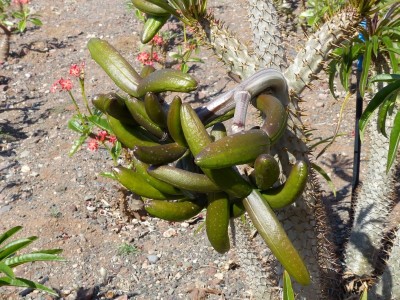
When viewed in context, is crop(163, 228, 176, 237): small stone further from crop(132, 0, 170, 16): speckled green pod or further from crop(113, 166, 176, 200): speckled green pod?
crop(113, 166, 176, 200): speckled green pod

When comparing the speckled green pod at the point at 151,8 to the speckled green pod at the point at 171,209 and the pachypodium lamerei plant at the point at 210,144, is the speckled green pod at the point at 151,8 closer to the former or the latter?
the pachypodium lamerei plant at the point at 210,144

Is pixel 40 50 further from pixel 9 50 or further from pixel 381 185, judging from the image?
pixel 381 185

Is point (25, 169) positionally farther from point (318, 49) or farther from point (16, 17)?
point (318, 49)

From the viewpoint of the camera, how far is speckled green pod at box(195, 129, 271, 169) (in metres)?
0.65

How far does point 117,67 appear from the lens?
876mm

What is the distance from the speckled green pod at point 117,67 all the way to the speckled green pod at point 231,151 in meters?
0.23

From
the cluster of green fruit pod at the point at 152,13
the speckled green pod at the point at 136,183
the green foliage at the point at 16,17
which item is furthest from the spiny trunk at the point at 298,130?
the green foliage at the point at 16,17

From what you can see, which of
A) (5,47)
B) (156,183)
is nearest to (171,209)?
(156,183)

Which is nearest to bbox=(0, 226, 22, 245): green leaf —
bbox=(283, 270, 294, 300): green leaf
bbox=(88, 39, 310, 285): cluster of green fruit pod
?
bbox=(283, 270, 294, 300): green leaf

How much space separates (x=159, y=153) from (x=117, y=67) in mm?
209

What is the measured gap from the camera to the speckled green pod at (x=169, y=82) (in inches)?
28.9

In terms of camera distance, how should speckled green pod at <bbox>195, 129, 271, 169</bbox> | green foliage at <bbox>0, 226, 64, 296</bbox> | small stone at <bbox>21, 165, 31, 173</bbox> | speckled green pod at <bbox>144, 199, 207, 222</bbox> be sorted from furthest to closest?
small stone at <bbox>21, 165, 31, 173</bbox> → green foliage at <bbox>0, 226, 64, 296</bbox> → speckled green pod at <bbox>144, 199, 207, 222</bbox> → speckled green pod at <bbox>195, 129, 271, 169</bbox>

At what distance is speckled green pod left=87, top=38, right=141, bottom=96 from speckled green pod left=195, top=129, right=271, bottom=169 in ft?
0.74

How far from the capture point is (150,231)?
101 inches
